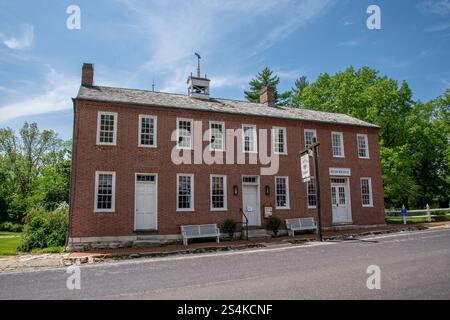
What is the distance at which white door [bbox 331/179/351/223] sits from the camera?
19.7 m

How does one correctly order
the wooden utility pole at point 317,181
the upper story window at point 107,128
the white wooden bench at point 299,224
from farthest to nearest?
the white wooden bench at point 299,224
the upper story window at point 107,128
the wooden utility pole at point 317,181

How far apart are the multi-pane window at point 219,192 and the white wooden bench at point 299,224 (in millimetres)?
3730

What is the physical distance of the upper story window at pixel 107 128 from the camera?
15500mm

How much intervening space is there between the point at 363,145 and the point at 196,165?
11.5 meters

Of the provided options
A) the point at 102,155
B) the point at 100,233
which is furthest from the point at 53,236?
the point at 102,155

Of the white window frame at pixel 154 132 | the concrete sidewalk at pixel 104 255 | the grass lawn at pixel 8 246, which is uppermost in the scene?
the white window frame at pixel 154 132

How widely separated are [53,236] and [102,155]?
184 inches


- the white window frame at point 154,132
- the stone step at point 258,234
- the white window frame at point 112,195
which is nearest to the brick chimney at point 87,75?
the white window frame at point 154,132

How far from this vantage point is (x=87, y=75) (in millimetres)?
17750

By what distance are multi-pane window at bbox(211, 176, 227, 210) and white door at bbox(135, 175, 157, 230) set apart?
297 centimetres

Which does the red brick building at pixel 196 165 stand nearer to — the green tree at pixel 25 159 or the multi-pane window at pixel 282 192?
the multi-pane window at pixel 282 192

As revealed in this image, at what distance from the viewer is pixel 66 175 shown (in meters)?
28.7

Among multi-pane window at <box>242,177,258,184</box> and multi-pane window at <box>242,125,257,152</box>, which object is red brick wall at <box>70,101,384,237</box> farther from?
multi-pane window at <box>242,125,257,152</box>

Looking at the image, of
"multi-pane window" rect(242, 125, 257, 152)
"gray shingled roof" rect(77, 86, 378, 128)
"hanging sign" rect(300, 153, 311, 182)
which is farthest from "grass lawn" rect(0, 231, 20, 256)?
"hanging sign" rect(300, 153, 311, 182)
